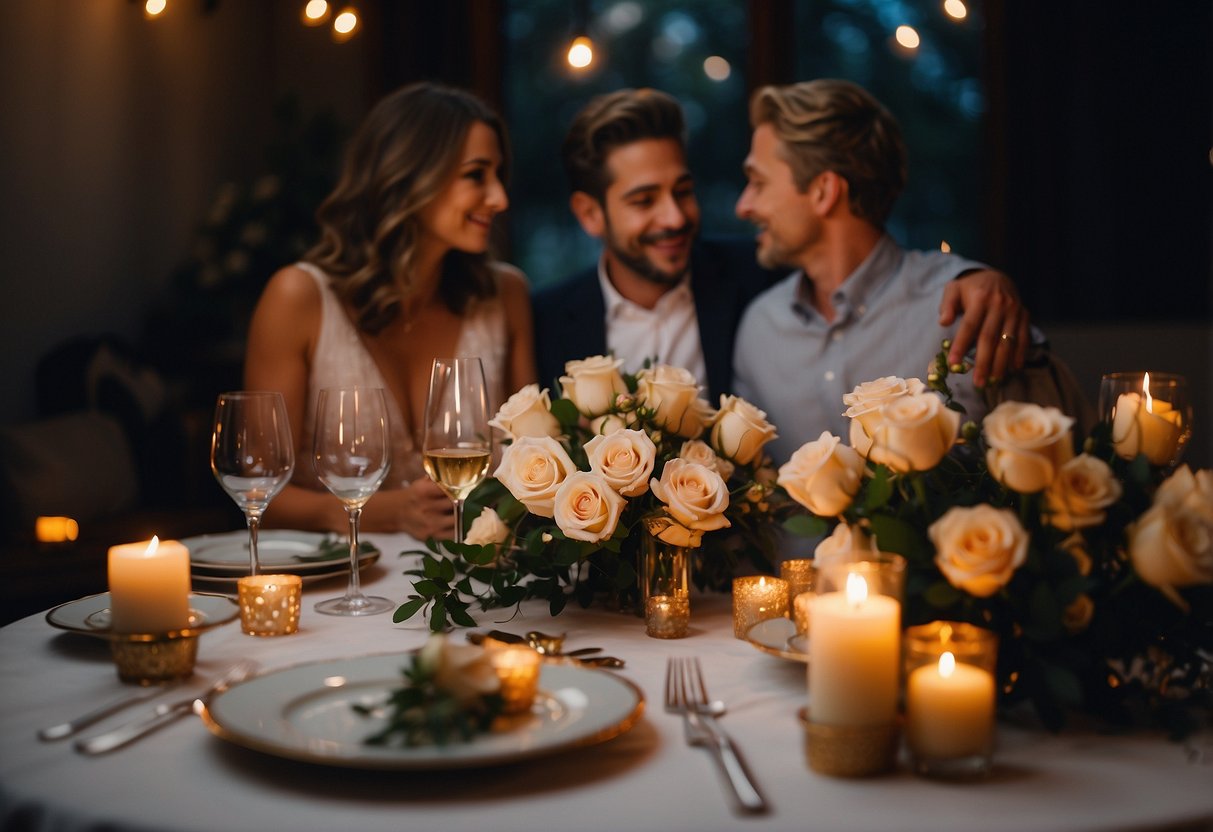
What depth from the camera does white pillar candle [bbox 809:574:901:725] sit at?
0.86 metres

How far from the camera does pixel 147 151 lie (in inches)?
151

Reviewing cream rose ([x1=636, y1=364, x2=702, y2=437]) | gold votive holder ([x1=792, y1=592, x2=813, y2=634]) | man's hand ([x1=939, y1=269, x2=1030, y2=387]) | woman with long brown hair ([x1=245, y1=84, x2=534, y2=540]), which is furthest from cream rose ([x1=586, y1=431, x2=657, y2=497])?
woman with long brown hair ([x1=245, y1=84, x2=534, y2=540])

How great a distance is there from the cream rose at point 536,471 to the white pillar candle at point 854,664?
1.54ft

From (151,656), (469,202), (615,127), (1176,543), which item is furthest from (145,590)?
(615,127)

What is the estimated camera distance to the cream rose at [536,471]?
128 cm

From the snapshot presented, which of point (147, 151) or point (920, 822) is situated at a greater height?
point (147, 151)

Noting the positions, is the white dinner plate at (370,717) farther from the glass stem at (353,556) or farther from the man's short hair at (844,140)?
the man's short hair at (844,140)

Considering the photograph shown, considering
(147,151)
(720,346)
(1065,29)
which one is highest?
(1065,29)

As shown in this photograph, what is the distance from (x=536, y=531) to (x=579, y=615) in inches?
6.0

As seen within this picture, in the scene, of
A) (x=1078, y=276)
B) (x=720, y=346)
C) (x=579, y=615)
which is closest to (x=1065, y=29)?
(x=1078, y=276)

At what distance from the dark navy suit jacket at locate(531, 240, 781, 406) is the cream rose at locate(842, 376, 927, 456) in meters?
1.60

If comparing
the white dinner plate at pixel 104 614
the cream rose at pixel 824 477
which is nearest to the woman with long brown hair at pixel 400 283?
the white dinner plate at pixel 104 614

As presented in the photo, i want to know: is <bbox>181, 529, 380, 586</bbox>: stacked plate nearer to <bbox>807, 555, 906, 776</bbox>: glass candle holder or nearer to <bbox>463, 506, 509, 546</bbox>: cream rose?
<bbox>463, 506, 509, 546</bbox>: cream rose

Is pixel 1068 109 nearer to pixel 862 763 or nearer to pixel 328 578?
pixel 328 578
